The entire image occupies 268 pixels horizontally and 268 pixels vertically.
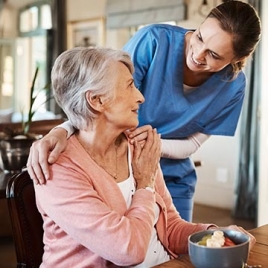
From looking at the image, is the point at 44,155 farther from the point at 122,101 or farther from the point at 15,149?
the point at 15,149

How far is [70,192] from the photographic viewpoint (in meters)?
1.23

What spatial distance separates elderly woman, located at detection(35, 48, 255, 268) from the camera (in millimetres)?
1207

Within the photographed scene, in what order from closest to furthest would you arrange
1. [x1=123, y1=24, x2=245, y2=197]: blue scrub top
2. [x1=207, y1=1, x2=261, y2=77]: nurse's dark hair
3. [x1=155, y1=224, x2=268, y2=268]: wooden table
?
[x1=155, y1=224, x2=268, y2=268]: wooden table, [x1=207, y1=1, x2=261, y2=77]: nurse's dark hair, [x1=123, y1=24, x2=245, y2=197]: blue scrub top

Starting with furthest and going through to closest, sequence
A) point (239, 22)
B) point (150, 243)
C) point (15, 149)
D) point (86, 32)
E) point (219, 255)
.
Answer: point (86, 32) < point (15, 149) < point (239, 22) < point (150, 243) < point (219, 255)

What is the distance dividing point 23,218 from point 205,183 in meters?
3.82

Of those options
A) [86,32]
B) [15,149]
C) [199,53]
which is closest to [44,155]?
[199,53]

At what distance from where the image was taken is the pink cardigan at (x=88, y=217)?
1193 mm

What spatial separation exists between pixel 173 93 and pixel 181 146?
20cm

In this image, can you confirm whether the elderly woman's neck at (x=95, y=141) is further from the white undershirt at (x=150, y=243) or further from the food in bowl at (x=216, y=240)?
the food in bowl at (x=216, y=240)

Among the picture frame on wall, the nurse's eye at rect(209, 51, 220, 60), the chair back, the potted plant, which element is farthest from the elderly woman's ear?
the picture frame on wall

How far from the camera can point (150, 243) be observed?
4.67 ft

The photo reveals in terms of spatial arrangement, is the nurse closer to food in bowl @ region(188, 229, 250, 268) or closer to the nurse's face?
the nurse's face

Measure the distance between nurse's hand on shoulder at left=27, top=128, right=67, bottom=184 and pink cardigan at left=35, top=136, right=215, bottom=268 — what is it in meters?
0.02

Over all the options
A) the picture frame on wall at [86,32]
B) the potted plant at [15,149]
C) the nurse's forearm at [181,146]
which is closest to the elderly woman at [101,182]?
the nurse's forearm at [181,146]
